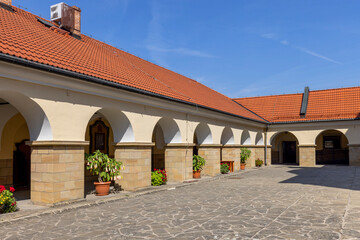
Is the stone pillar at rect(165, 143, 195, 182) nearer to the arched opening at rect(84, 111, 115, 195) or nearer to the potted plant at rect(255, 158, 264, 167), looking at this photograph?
the arched opening at rect(84, 111, 115, 195)

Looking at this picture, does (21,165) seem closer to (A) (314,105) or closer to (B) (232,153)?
(B) (232,153)

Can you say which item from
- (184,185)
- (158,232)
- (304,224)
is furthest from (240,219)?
(184,185)

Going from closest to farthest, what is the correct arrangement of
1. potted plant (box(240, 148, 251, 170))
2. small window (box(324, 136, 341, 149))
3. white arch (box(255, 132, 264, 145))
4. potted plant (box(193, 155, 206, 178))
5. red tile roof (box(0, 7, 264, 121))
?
red tile roof (box(0, 7, 264, 121)) → potted plant (box(193, 155, 206, 178)) → potted plant (box(240, 148, 251, 170)) → white arch (box(255, 132, 264, 145)) → small window (box(324, 136, 341, 149))

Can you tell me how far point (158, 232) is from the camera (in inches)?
258

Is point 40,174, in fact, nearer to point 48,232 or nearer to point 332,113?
point 48,232

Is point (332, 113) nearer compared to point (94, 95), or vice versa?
point (94, 95)

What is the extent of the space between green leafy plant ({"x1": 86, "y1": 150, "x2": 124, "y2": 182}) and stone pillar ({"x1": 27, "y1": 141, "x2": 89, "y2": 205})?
3.90 feet

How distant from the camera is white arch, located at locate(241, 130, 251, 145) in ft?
80.1

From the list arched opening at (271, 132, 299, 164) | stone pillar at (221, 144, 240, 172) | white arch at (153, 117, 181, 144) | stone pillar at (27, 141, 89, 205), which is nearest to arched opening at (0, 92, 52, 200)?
stone pillar at (27, 141, 89, 205)

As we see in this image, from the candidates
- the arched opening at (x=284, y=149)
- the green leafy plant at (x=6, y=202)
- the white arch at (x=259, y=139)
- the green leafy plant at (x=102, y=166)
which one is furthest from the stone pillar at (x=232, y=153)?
the green leafy plant at (x=6, y=202)

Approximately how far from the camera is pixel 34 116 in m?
9.25

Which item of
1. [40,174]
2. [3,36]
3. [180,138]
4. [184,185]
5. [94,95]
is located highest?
[3,36]

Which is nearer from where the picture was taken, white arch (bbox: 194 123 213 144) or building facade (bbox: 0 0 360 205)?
building facade (bbox: 0 0 360 205)

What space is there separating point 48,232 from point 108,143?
9.53 meters
